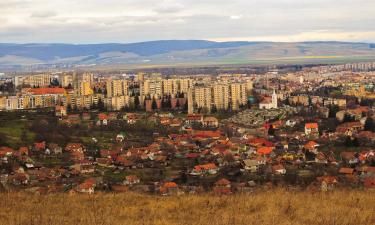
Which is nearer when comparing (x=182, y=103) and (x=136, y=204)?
(x=136, y=204)

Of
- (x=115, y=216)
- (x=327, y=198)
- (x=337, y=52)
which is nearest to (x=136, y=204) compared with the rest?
(x=115, y=216)

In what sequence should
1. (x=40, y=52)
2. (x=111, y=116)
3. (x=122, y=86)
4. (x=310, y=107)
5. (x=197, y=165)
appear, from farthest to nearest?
(x=40, y=52) < (x=122, y=86) < (x=310, y=107) < (x=111, y=116) < (x=197, y=165)

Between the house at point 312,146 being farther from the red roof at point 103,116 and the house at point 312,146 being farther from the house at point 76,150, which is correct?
the red roof at point 103,116

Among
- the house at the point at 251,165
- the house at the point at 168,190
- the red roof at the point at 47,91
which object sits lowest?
the house at the point at 251,165

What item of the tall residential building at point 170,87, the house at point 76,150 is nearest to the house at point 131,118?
the house at point 76,150

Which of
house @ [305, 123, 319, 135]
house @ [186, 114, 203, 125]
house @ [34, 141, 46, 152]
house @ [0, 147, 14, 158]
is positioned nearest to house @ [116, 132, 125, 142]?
house @ [34, 141, 46, 152]

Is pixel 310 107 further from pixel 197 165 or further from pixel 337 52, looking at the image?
pixel 337 52
